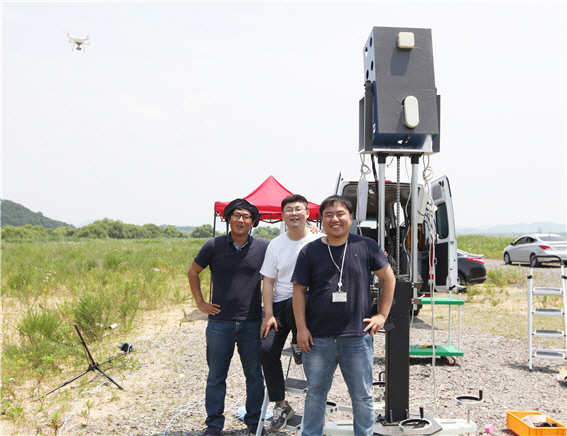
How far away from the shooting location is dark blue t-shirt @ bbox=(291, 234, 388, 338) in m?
3.08

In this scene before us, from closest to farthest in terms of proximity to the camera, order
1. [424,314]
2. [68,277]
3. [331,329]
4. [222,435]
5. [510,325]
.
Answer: [331,329], [222,435], [510,325], [424,314], [68,277]

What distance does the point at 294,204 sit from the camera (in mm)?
3602

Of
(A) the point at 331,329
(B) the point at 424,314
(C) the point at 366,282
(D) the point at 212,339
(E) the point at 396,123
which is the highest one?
(E) the point at 396,123

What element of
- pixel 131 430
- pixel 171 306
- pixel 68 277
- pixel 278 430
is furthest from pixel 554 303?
pixel 68 277

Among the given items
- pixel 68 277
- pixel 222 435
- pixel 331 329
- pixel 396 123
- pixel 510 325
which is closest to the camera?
pixel 331 329

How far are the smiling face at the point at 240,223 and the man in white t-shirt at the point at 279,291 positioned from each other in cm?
33

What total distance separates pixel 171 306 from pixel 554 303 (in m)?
8.45

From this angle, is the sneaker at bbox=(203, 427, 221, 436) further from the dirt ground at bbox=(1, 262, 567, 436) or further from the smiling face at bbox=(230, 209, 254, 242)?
the smiling face at bbox=(230, 209, 254, 242)

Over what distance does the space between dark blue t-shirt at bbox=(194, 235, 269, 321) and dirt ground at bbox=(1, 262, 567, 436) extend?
3.39ft

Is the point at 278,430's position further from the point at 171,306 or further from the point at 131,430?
the point at 171,306

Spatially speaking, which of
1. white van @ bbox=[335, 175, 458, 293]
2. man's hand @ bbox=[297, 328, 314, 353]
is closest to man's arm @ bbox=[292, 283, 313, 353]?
man's hand @ bbox=[297, 328, 314, 353]

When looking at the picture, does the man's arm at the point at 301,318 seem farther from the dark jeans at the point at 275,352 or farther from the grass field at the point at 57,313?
the grass field at the point at 57,313

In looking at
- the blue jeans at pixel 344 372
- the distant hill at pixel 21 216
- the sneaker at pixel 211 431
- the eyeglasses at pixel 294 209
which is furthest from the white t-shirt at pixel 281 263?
the distant hill at pixel 21 216

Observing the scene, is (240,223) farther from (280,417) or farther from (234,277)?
(280,417)
